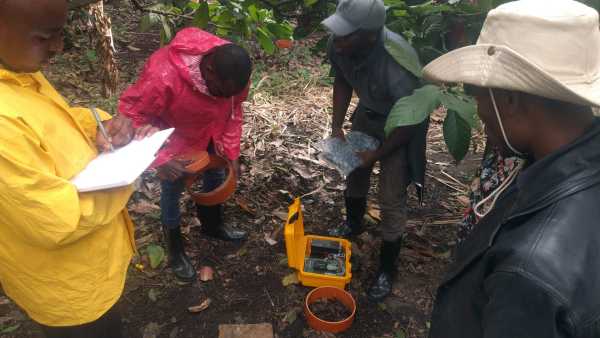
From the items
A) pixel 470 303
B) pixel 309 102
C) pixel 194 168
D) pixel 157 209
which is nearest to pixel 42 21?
pixel 194 168

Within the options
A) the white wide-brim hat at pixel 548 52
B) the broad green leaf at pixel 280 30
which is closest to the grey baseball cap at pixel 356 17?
the broad green leaf at pixel 280 30

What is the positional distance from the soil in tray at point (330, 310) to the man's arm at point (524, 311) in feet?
7.01

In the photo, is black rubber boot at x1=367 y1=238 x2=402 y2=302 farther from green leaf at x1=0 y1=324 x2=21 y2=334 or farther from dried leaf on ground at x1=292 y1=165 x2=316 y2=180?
green leaf at x1=0 y1=324 x2=21 y2=334

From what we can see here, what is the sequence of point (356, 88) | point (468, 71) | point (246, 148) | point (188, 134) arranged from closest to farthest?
1. point (468, 71)
2. point (188, 134)
3. point (356, 88)
4. point (246, 148)

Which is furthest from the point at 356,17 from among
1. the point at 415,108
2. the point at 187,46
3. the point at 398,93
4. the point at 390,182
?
the point at 390,182

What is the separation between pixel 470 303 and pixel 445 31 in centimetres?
188

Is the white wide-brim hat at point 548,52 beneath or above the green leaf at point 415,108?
above

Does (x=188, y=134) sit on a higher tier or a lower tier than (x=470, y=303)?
lower

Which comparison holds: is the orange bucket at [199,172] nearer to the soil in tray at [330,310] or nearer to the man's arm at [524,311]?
the soil in tray at [330,310]

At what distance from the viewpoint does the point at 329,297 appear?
3.24 meters

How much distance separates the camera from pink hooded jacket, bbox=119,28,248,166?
106 inches

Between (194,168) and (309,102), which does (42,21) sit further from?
(309,102)

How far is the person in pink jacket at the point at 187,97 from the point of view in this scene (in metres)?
2.67

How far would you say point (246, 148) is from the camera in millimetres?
5223
